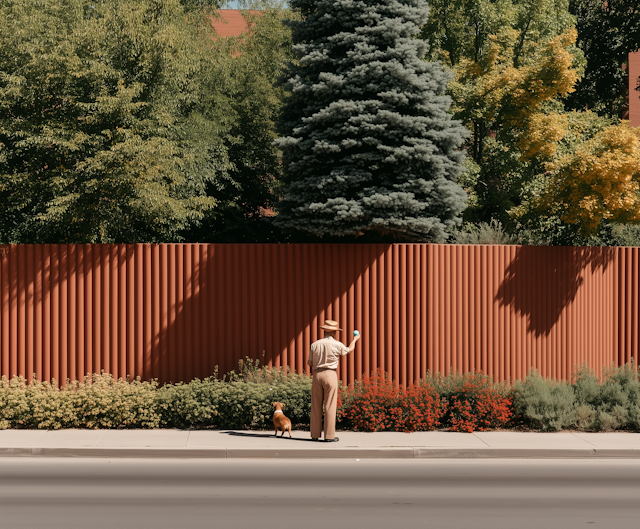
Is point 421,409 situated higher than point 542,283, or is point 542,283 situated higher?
point 542,283

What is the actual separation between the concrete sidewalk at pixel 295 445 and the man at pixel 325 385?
0.23m

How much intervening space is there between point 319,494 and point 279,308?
506cm

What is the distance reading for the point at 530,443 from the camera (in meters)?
11.2

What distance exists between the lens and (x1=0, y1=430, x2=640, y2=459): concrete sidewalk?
10.5m

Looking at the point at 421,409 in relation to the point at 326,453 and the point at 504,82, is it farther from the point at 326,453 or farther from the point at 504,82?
the point at 504,82

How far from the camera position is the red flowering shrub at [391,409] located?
1190cm

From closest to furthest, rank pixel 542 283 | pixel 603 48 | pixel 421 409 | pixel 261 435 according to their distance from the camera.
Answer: pixel 261 435 < pixel 421 409 < pixel 542 283 < pixel 603 48

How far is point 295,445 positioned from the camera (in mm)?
10859

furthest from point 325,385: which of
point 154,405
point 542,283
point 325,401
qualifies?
Answer: point 542,283

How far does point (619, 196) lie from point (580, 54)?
9389 mm

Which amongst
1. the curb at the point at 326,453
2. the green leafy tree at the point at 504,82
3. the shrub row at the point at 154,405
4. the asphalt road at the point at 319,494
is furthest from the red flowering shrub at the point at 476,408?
Answer: the green leafy tree at the point at 504,82

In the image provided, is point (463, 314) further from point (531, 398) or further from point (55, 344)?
point (55, 344)

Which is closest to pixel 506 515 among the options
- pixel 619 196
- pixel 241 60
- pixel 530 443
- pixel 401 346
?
pixel 530 443

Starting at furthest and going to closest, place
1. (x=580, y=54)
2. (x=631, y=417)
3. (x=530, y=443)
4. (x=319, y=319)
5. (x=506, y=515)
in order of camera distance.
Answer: (x=580, y=54) < (x=319, y=319) < (x=631, y=417) < (x=530, y=443) < (x=506, y=515)
